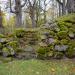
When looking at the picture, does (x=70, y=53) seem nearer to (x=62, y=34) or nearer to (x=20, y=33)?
(x=62, y=34)

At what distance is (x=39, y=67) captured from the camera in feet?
24.2

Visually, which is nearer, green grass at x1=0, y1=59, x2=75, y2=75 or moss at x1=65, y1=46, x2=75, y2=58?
green grass at x1=0, y1=59, x2=75, y2=75

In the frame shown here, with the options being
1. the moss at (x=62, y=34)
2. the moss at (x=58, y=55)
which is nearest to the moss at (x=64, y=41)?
the moss at (x=62, y=34)

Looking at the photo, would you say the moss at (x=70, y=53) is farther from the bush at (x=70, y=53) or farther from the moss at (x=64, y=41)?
the moss at (x=64, y=41)

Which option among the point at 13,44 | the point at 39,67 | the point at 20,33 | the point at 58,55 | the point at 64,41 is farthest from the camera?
the point at 20,33

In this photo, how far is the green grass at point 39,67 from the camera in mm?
6883

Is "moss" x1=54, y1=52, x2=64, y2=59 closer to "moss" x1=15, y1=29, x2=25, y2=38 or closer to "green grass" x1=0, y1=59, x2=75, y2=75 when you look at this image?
"green grass" x1=0, y1=59, x2=75, y2=75

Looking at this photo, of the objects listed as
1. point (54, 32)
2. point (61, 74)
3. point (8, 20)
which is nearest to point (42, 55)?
point (54, 32)

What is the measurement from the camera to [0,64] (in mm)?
7926

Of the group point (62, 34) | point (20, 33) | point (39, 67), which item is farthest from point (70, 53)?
point (20, 33)

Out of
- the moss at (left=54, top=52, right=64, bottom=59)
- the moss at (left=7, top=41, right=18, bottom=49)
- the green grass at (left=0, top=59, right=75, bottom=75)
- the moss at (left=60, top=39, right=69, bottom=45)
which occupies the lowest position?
the green grass at (left=0, top=59, right=75, bottom=75)

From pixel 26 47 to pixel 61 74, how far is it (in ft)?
8.96

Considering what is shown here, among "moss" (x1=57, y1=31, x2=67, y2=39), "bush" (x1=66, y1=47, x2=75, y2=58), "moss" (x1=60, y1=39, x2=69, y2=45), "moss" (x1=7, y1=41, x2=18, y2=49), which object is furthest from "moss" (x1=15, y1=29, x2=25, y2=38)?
"bush" (x1=66, y1=47, x2=75, y2=58)

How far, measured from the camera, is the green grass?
6883mm
